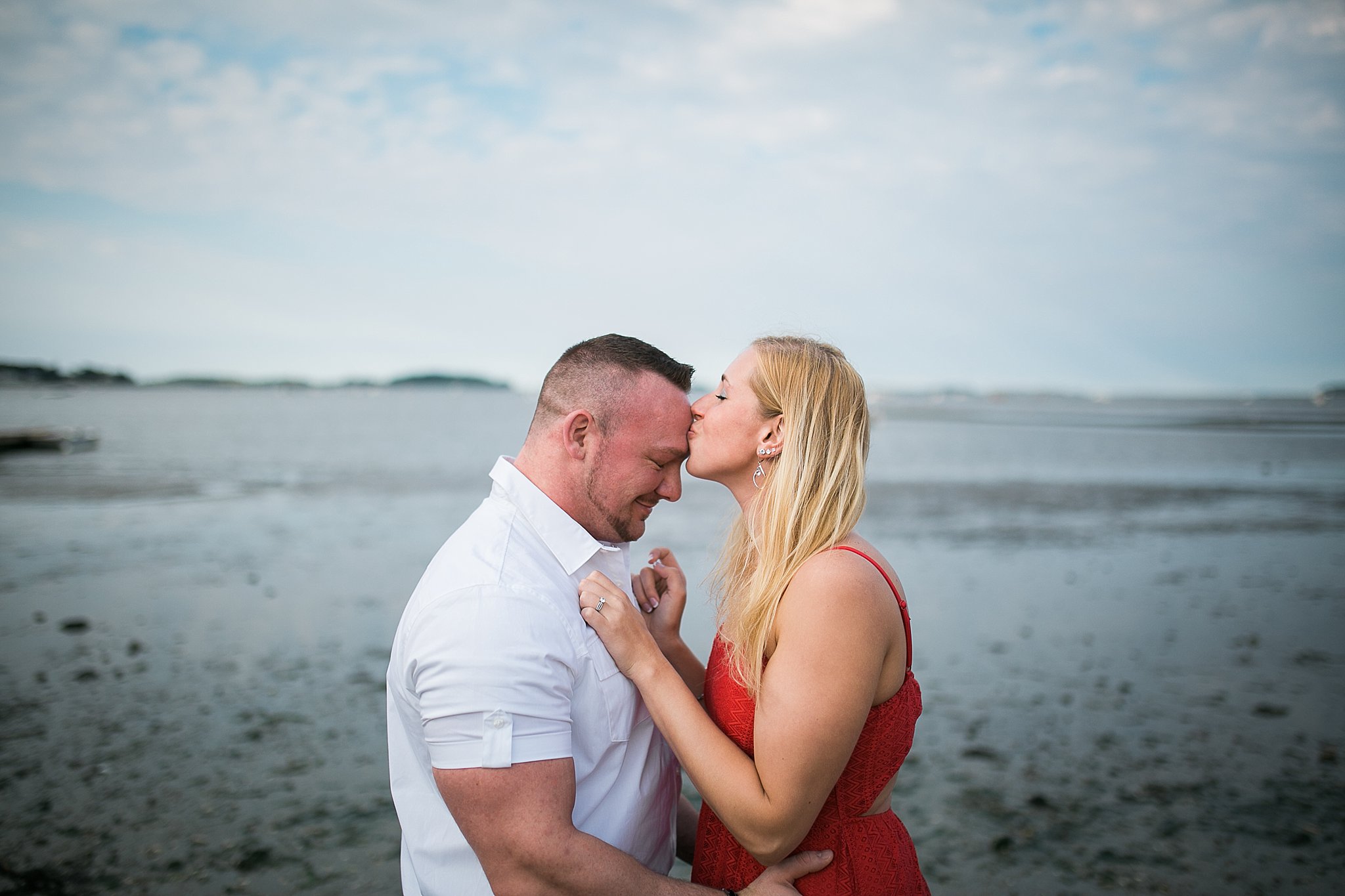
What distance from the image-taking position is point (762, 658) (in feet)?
8.91

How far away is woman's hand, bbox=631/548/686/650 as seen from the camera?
3.17 meters

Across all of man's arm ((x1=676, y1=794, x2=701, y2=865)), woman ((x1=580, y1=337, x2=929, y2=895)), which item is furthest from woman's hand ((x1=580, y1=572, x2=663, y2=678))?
man's arm ((x1=676, y1=794, x2=701, y2=865))

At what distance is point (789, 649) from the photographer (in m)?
2.46

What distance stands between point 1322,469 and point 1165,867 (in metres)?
29.0

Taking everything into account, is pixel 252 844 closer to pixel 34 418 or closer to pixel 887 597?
pixel 887 597

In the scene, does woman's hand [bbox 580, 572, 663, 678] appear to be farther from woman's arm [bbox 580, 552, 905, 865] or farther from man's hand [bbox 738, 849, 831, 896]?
man's hand [bbox 738, 849, 831, 896]

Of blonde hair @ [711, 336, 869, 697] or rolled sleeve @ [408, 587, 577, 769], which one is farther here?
blonde hair @ [711, 336, 869, 697]

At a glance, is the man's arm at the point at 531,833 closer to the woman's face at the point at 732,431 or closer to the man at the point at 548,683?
the man at the point at 548,683

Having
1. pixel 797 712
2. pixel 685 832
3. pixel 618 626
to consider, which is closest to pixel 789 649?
pixel 797 712

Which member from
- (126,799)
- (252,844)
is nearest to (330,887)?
(252,844)

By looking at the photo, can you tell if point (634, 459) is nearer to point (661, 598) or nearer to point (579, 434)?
point (579, 434)

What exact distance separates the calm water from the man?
3409 millimetres

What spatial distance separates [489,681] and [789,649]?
2.84 ft

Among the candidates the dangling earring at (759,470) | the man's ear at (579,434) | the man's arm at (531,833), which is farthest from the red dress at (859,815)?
the man's ear at (579,434)
